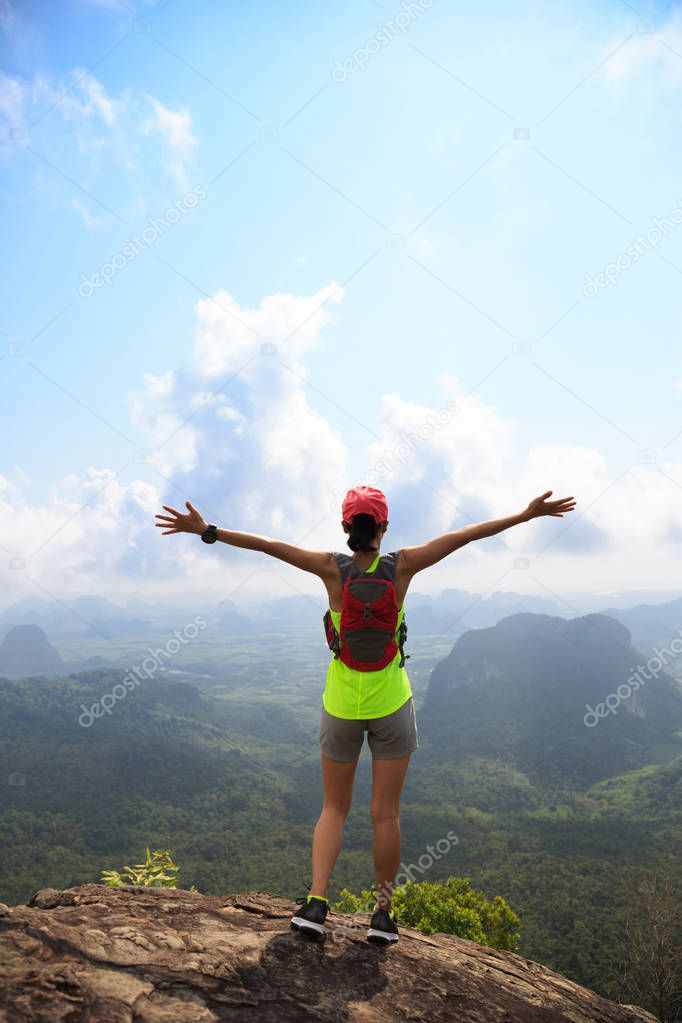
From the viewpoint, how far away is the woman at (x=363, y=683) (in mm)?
3998

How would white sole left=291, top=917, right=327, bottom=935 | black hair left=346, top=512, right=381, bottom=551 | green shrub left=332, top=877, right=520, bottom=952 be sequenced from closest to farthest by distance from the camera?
white sole left=291, top=917, right=327, bottom=935 < black hair left=346, top=512, right=381, bottom=551 < green shrub left=332, top=877, right=520, bottom=952

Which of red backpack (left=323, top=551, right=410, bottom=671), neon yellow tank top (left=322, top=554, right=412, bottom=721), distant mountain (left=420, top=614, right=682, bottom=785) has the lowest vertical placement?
neon yellow tank top (left=322, top=554, right=412, bottom=721)

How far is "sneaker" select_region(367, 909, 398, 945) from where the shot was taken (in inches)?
163

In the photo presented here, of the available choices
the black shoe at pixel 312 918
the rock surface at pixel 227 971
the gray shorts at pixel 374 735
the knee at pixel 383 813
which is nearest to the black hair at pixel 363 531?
the gray shorts at pixel 374 735

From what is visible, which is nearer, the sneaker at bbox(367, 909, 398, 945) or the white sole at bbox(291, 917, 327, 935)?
the white sole at bbox(291, 917, 327, 935)

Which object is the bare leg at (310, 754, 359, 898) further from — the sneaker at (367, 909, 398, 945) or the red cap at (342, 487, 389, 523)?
the red cap at (342, 487, 389, 523)

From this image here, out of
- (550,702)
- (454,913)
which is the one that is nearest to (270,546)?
(454,913)

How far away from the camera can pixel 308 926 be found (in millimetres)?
3916

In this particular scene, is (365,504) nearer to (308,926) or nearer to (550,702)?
(308,926)

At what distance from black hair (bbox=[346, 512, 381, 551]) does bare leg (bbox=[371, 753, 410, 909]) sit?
1.55 m

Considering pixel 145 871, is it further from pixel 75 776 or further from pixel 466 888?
pixel 75 776

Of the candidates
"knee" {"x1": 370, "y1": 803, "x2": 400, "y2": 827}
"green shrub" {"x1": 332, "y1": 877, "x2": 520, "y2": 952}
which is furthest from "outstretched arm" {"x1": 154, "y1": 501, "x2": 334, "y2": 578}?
"green shrub" {"x1": 332, "y1": 877, "x2": 520, "y2": 952}

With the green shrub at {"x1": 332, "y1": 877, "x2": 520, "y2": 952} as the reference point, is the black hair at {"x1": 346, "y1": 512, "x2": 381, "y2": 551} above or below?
above

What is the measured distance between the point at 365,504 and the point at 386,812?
2.21m
